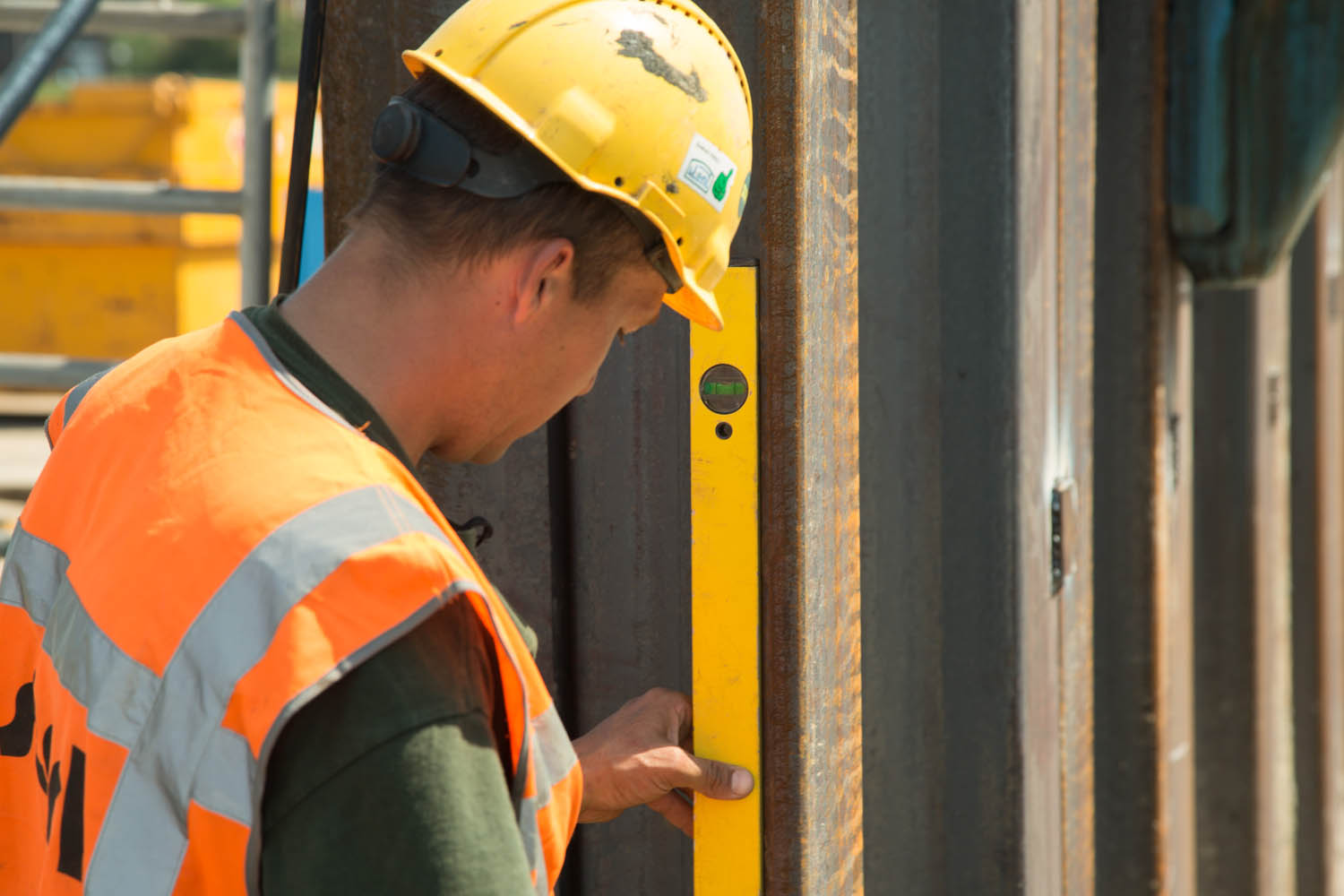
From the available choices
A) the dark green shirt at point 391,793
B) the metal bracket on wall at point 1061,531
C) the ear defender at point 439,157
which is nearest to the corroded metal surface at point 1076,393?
the metal bracket on wall at point 1061,531

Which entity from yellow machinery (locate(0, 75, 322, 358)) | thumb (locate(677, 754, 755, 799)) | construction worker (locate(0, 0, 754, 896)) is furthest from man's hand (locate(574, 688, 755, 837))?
yellow machinery (locate(0, 75, 322, 358))

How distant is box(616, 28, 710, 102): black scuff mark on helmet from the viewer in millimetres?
1194

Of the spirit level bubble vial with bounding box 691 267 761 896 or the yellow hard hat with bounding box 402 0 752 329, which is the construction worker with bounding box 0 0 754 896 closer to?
the yellow hard hat with bounding box 402 0 752 329

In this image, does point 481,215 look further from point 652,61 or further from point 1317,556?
point 1317,556

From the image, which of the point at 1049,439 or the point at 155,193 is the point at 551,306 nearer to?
the point at 1049,439

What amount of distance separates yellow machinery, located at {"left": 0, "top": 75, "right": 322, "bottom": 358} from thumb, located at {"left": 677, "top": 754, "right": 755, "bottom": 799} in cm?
749

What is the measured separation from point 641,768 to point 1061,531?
0.96 metres

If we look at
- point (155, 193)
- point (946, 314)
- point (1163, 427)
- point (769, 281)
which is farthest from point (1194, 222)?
point (155, 193)

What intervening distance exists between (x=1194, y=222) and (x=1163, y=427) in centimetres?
46

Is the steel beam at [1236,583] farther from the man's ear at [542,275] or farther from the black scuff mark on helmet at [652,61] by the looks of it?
the man's ear at [542,275]

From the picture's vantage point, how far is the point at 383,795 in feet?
2.90

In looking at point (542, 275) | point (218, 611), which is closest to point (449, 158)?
point (542, 275)

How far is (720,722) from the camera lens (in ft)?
4.78

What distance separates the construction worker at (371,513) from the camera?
898 millimetres
